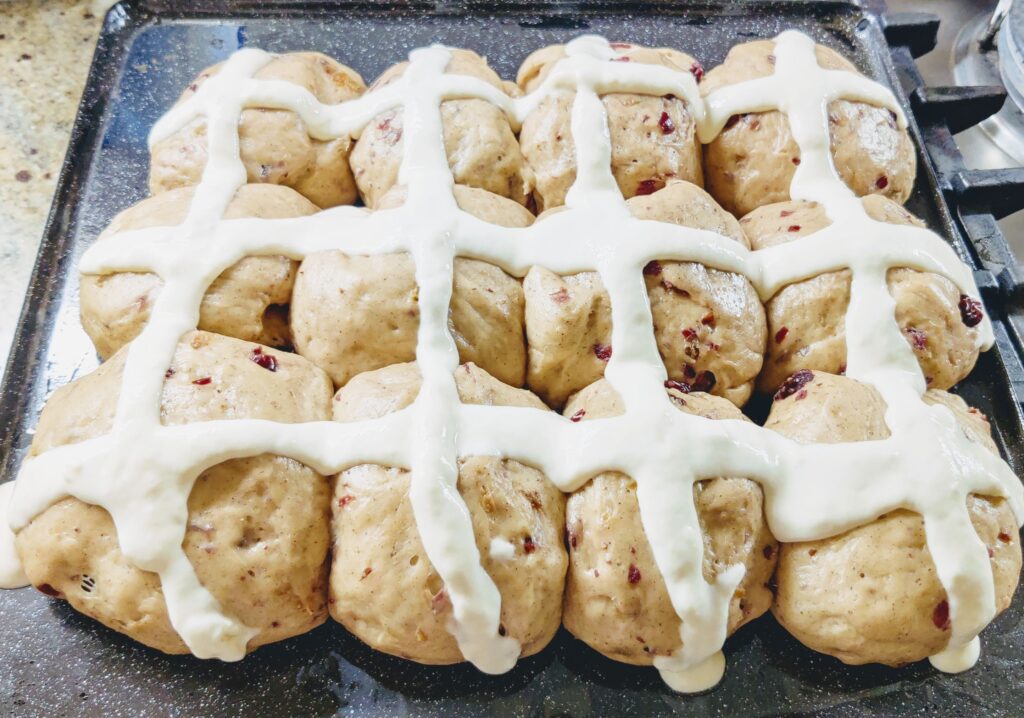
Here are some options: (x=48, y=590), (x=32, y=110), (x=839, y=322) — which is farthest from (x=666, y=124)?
(x=32, y=110)

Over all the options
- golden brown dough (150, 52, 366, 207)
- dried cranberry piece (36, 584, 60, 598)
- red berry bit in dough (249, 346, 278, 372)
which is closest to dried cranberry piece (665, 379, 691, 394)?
red berry bit in dough (249, 346, 278, 372)

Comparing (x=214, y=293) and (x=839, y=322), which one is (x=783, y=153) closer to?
(x=839, y=322)

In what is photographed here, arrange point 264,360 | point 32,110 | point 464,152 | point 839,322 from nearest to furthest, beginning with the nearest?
1. point 264,360
2. point 839,322
3. point 464,152
4. point 32,110

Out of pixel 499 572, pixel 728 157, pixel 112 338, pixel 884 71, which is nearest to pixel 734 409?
pixel 499 572

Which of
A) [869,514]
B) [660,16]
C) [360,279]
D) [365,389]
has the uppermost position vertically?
[660,16]

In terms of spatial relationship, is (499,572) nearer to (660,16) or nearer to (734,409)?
(734,409)

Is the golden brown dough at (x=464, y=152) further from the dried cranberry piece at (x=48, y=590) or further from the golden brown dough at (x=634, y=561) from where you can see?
the dried cranberry piece at (x=48, y=590)

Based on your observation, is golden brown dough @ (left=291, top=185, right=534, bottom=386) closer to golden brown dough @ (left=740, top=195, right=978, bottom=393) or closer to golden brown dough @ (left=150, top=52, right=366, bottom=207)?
golden brown dough @ (left=150, top=52, right=366, bottom=207)
